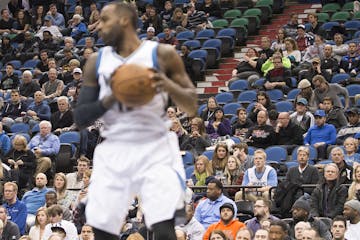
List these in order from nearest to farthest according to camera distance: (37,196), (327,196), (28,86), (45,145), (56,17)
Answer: (327,196), (37,196), (45,145), (28,86), (56,17)

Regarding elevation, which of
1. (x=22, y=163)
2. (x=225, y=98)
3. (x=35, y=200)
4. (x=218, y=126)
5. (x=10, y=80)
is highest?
(x=218, y=126)

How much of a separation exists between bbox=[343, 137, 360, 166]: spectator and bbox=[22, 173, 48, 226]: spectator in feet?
14.2

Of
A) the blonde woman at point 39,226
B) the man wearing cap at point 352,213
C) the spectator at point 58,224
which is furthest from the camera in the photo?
the blonde woman at point 39,226

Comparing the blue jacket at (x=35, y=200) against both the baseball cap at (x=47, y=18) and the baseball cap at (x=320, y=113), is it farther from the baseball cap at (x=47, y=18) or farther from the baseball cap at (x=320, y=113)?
the baseball cap at (x=47, y=18)

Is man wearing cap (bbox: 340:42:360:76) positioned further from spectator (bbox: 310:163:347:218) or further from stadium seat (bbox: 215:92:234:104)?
spectator (bbox: 310:163:347:218)

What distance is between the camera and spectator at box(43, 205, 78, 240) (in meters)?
13.1

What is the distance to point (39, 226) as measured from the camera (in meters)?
13.6

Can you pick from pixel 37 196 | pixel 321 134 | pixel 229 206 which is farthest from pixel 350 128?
pixel 37 196

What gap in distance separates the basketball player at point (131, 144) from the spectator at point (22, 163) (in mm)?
10334

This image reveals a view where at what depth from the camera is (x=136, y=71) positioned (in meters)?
5.62

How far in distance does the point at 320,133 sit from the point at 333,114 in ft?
2.26

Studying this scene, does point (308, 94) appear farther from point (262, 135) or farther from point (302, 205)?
point (302, 205)

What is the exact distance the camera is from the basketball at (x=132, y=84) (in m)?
5.60

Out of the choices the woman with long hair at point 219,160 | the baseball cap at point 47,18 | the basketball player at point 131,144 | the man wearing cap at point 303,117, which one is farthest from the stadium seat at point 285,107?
the basketball player at point 131,144
